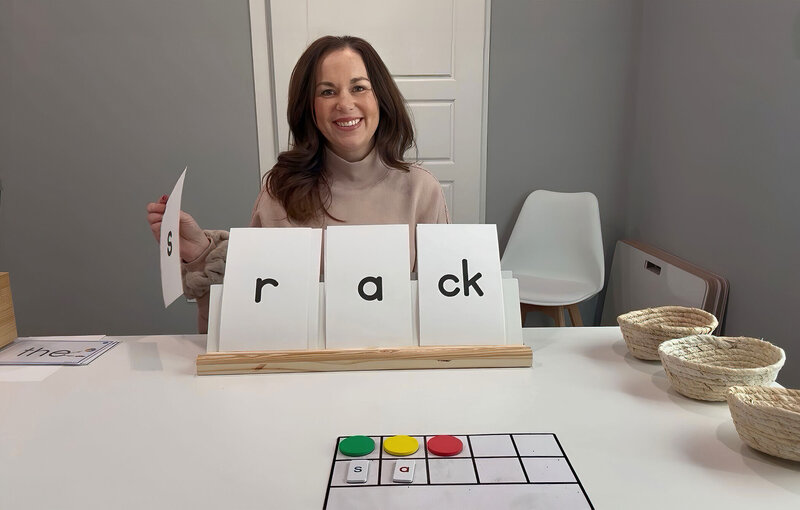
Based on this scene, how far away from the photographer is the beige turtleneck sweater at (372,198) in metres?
1.65

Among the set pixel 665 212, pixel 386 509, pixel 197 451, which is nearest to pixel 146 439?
pixel 197 451

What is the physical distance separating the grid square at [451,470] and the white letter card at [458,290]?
310mm

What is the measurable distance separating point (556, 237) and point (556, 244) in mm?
35

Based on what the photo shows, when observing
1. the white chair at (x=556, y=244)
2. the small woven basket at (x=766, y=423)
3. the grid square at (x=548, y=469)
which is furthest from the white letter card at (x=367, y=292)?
the white chair at (x=556, y=244)

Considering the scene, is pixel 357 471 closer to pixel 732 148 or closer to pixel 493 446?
pixel 493 446

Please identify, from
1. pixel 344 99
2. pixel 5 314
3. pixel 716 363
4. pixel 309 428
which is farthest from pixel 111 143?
pixel 716 363

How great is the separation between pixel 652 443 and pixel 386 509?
14.0 inches

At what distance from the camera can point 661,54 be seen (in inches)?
106

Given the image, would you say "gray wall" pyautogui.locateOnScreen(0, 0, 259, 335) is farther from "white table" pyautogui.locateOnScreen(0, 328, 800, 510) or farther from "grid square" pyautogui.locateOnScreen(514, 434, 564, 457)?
"grid square" pyautogui.locateOnScreen(514, 434, 564, 457)

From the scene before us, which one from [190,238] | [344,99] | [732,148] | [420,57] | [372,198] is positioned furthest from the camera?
[420,57]

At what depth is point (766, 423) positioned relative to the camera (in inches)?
27.8

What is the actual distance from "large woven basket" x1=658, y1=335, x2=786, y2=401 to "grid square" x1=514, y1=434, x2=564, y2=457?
0.80ft

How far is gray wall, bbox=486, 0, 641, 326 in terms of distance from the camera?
113 inches

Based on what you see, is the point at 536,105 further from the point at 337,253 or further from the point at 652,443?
the point at 652,443
